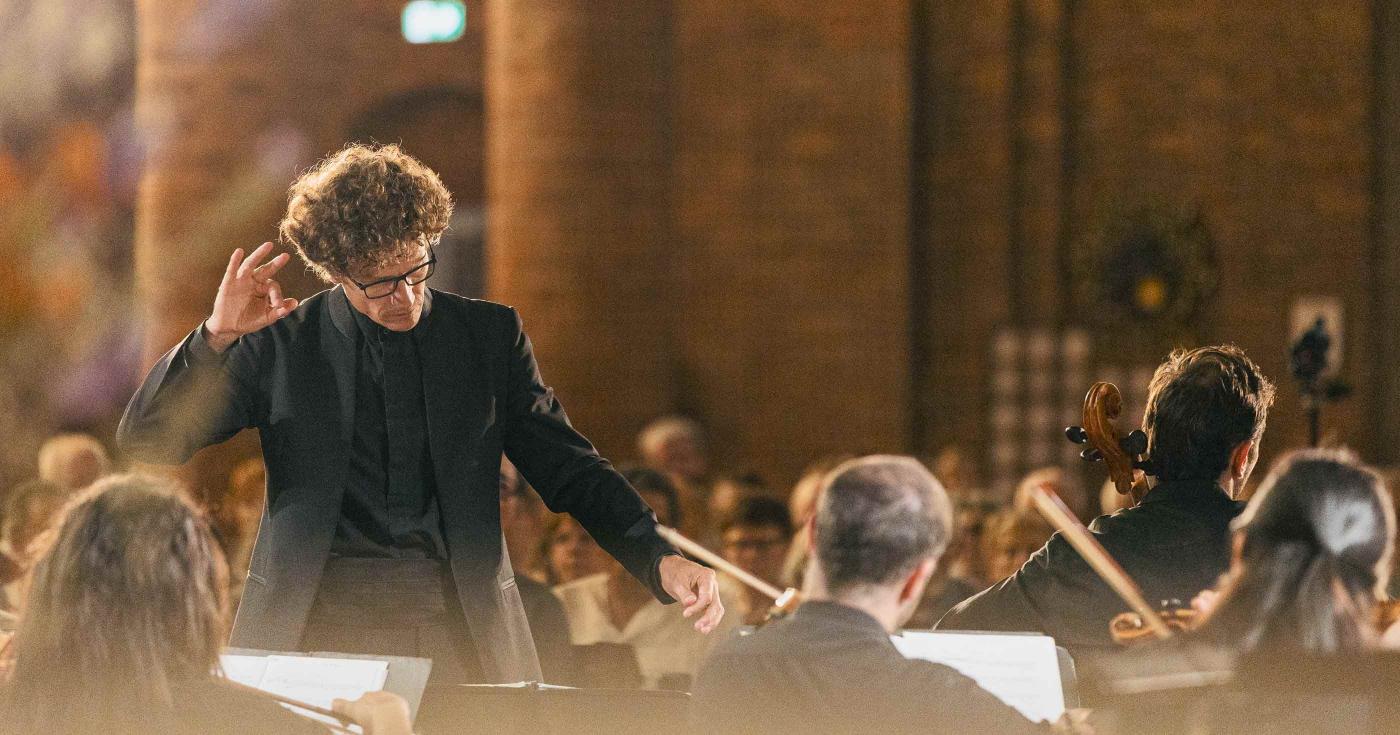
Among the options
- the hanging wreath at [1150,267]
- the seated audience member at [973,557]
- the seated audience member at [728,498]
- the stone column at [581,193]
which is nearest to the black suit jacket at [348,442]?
the seated audience member at [973,557]

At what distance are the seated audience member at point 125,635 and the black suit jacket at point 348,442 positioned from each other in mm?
903

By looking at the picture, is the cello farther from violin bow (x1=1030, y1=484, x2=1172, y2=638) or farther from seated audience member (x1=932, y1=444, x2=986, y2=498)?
seated audience member (x1=932, y1=444, x2=986, y2=498)

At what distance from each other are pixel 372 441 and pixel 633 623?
8.28 ft

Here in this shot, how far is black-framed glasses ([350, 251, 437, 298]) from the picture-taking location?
11.5 feet

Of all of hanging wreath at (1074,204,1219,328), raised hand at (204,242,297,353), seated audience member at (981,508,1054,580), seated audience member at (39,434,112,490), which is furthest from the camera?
hanging wreath at (1074,204,1219,328)

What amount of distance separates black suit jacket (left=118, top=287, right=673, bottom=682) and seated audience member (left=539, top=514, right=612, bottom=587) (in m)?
2.55

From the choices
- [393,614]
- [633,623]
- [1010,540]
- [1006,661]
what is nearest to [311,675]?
[393,614]

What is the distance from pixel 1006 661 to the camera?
2.91 metres

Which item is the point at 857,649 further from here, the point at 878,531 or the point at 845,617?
the point at 878,531

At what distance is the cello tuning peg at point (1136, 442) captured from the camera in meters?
3.47

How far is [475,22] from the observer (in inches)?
569

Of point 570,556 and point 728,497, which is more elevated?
point 570,556

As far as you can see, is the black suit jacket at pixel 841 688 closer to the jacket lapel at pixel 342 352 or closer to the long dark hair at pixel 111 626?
the long dark hair at pixel 111 626

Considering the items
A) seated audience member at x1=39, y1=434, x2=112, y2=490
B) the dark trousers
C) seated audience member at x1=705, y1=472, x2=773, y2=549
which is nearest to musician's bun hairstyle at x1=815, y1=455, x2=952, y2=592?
the dark trousers
